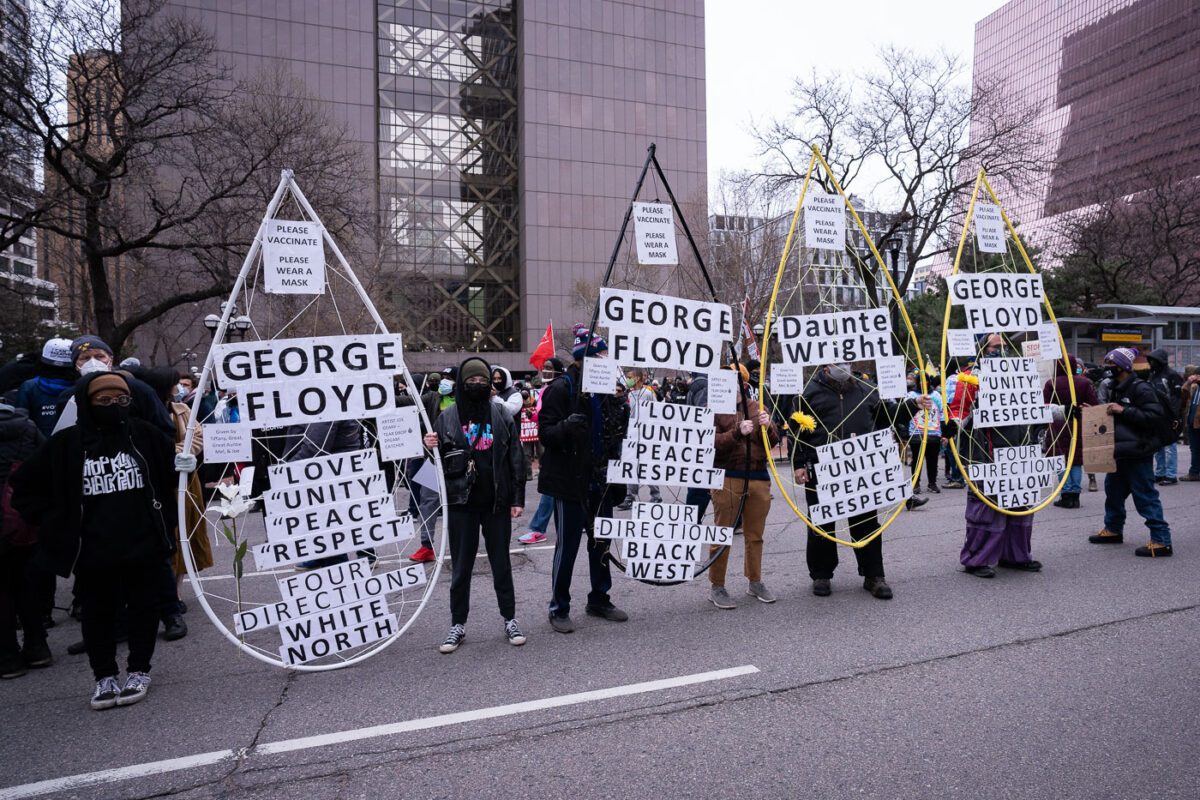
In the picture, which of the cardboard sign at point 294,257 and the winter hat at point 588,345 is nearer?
the cardboard sign at point 294,257

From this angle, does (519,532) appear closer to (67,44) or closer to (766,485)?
(766,485)

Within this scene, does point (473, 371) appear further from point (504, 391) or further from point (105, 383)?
point (504, 391)

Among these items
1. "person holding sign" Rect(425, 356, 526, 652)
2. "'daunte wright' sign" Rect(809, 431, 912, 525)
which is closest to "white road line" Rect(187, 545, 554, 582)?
→ "person holding sign" Rect(425, 356, 526, 652)

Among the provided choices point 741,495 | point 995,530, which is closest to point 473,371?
point 741,495

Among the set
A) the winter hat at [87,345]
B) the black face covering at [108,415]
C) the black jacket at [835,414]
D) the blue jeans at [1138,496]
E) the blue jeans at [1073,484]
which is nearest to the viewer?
the black face covering at [108,415]

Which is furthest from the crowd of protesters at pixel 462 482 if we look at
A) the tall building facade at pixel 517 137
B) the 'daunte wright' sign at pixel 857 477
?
the tall building facade at pixel 517 137

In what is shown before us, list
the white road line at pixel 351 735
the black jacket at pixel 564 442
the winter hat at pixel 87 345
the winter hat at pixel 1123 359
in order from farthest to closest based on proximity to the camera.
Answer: the winter hat at pixel 1123 359, the winter hat at pixel 87 345, the black jacket at pixel 564 442, the white road line at pixel 351 735

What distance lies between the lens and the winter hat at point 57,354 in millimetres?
5797

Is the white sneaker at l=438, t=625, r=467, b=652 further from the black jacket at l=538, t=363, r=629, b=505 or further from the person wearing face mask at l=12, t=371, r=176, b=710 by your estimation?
the person wearing face mask at l=12, t=371, r=176, b=710

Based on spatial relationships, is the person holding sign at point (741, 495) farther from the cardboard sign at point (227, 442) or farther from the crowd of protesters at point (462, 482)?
the cardboard sign at point (227, 442)

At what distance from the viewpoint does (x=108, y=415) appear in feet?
14.2

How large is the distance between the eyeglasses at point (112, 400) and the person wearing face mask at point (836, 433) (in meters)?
4.73

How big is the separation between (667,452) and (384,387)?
6.92ft

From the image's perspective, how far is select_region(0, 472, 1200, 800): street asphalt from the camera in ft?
10.8
